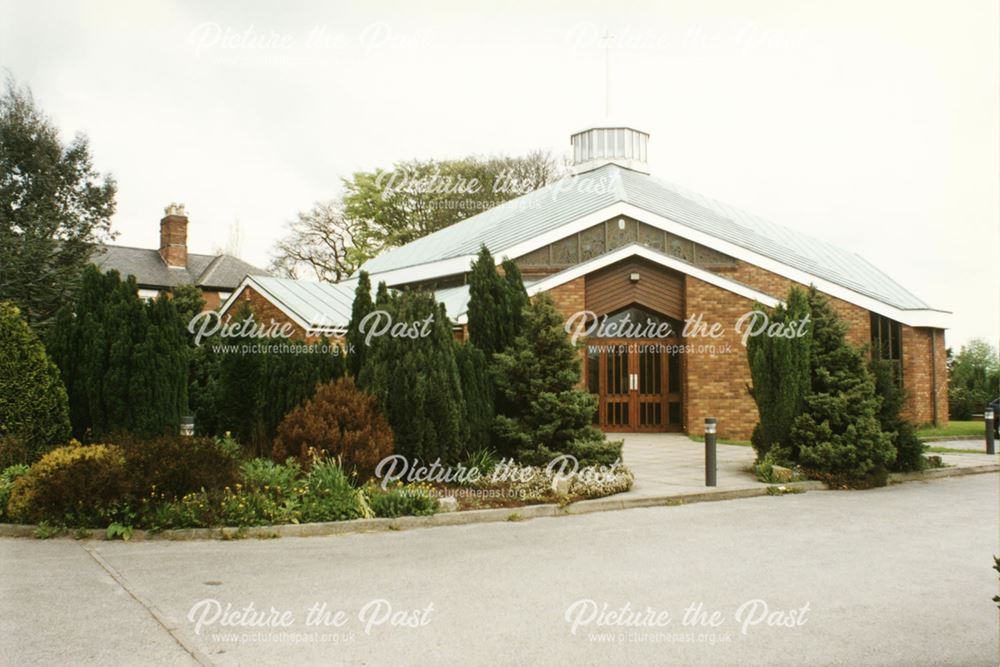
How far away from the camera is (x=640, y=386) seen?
21.5m

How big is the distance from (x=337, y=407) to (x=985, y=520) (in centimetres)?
811

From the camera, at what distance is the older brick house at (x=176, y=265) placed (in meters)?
42.1

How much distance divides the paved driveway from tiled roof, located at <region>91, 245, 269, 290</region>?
3623cm

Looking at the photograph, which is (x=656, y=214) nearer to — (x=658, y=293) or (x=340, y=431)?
(x=658, y=293)

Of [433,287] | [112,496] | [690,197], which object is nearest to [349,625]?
[112,496]

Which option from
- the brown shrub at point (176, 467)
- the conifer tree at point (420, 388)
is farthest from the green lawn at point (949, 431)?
the brown shrub at point (176, 467)

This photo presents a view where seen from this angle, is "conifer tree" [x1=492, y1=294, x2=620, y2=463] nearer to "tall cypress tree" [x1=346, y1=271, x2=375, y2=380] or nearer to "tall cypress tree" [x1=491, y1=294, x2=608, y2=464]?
"tall cypress tree" [x1=491, y1=294, x2=608, y2=464]

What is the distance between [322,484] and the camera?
9445mm

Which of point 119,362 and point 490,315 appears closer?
point 119,362

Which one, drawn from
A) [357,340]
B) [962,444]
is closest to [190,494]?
[357,340]

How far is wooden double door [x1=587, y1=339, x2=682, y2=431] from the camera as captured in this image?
21.4m

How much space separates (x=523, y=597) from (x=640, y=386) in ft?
52.1

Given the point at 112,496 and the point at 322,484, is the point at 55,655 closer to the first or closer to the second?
the point at 112,496

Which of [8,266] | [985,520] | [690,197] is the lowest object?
[985,520]
